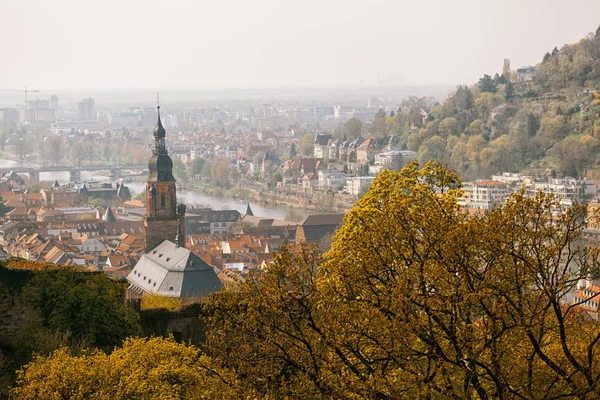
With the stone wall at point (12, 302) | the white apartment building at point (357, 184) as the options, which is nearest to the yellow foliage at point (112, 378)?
the stone wall at point (12, 302)

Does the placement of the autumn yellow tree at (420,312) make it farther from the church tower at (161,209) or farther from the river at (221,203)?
the river at (221,203)

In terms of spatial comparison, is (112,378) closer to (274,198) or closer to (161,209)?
(161,209)

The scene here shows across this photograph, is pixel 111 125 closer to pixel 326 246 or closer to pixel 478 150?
pixel 478 150

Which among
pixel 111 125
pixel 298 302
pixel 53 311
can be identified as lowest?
pixel 111 125

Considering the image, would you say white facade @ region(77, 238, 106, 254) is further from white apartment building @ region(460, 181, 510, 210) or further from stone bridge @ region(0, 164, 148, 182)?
stone bridge @ region(0, 164, 148, 182)

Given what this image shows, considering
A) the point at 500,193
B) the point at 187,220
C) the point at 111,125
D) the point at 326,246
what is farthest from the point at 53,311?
the point at 111,125

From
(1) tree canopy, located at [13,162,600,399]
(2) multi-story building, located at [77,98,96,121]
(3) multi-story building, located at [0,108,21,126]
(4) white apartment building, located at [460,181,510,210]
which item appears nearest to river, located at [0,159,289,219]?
(4) white apartment building, located at [460,181,510,210]
